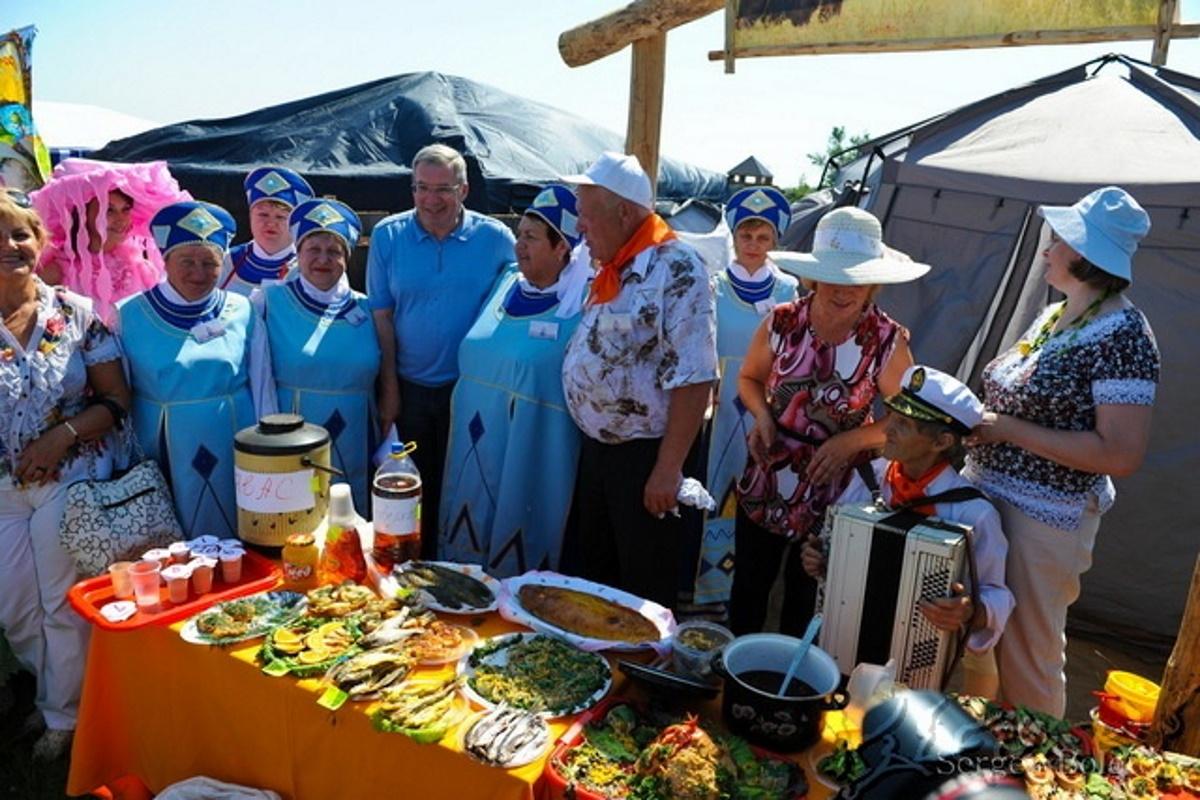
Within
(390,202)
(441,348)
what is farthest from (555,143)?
(441,348)

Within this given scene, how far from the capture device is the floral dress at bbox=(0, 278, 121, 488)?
2816 mm

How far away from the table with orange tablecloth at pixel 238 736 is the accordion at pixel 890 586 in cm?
43

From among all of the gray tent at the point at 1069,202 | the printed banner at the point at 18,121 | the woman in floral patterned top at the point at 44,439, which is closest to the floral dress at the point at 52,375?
the woman in floral patterned top at the point at 44,439

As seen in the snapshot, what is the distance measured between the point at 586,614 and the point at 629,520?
0.78m

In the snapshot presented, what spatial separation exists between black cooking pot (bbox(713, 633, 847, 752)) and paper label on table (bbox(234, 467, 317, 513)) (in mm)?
1448

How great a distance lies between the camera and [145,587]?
2354 millimetres

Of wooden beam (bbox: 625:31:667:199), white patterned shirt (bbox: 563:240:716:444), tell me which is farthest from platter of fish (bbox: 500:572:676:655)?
wooden beam (bbox: 625:31:667:199)

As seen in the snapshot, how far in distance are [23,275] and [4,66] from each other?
466 centimetres

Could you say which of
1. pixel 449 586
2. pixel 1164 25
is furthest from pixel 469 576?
pixel 1164 25

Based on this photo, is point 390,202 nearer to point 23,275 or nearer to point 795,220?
point 795,220

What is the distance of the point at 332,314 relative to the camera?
11.7 feet

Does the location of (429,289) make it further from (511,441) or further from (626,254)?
(626,254)

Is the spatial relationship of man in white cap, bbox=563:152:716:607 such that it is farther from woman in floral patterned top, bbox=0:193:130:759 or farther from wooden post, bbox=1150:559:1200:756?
woman in floral patterned top, bbox=0:193:130:759

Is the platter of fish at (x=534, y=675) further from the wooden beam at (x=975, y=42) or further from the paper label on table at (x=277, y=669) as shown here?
the wooden beam at (x=975, y=42)
